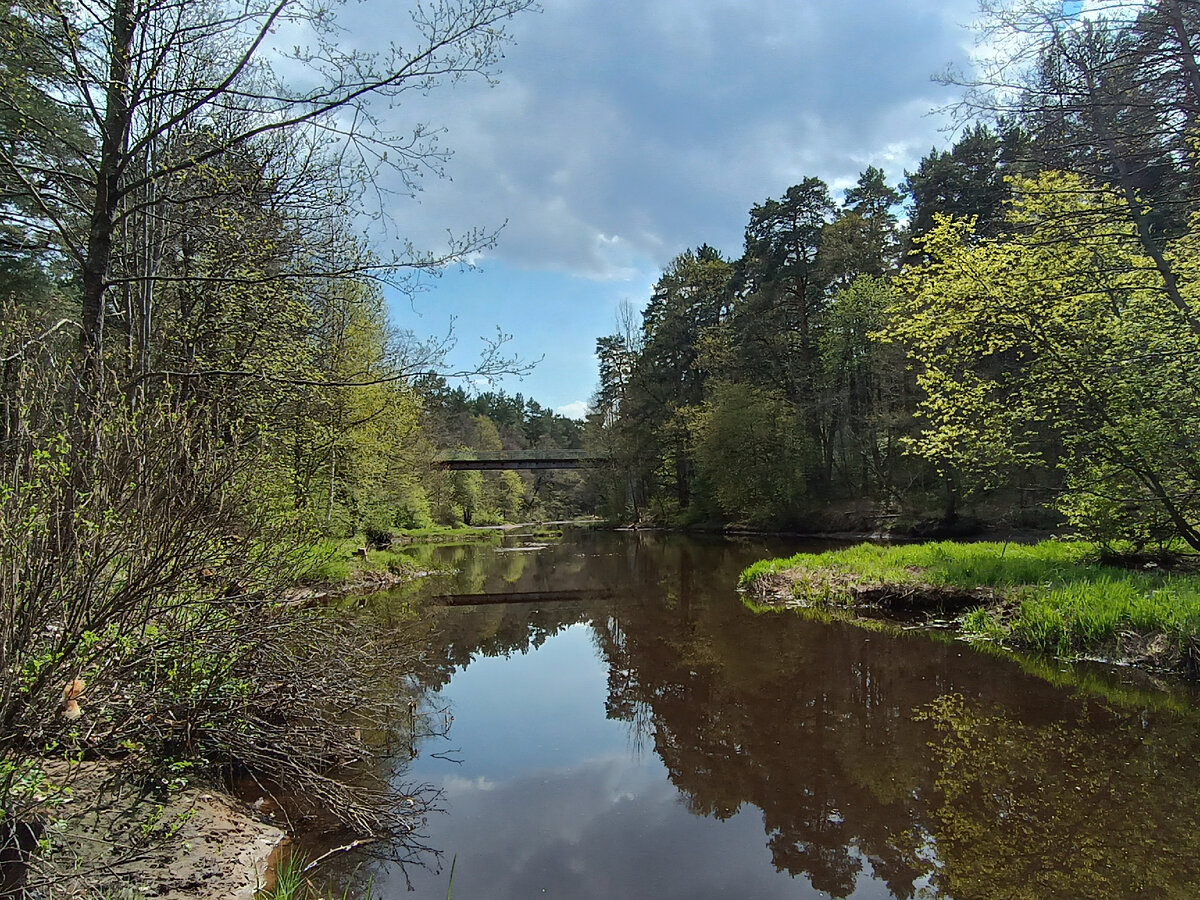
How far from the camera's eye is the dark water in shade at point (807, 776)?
3.89 m

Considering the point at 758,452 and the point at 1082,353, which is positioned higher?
the point at 1082,353

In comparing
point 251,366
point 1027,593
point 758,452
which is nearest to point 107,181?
point 251,366

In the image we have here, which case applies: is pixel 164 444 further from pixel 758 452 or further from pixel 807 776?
pixel 758 452

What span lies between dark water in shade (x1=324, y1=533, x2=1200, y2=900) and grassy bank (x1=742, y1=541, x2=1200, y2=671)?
68 cm

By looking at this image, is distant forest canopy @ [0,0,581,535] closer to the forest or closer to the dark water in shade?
the forest

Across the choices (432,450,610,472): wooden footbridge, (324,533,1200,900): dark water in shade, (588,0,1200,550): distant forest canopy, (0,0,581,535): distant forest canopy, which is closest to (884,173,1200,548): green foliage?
(588,0,1200,550): distant forest canopy

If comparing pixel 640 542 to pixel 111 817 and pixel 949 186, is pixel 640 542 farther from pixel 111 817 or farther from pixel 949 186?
pixel 111 817

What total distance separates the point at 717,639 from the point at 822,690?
260cm

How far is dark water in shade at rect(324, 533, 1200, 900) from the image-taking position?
3.89m

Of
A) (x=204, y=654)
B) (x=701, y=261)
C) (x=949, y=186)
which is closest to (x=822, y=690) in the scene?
(x=204, y=654)

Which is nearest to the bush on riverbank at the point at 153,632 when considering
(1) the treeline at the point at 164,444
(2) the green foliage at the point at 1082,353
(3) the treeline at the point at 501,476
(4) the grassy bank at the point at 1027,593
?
(1) the treeline at the point at 164,444

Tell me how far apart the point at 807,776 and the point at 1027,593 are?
596 centimetres

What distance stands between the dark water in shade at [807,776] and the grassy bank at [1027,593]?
2.24 ft

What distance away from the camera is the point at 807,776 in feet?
16.9
